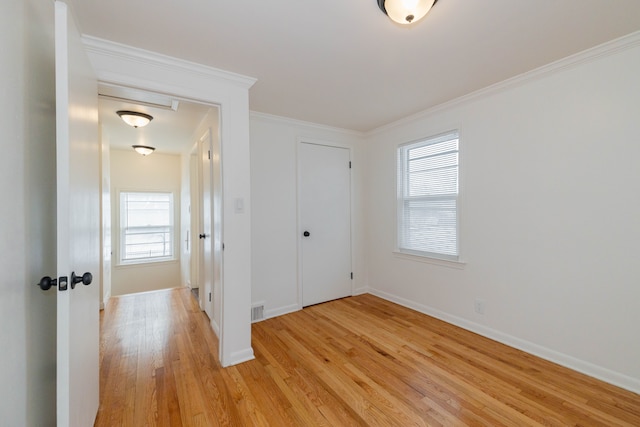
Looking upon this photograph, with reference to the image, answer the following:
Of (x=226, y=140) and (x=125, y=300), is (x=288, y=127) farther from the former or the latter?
(x=125, y=300)

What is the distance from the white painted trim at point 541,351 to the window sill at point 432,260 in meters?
0.54

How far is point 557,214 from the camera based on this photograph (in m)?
2.28

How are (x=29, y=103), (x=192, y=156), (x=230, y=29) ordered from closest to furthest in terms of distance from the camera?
(x=29, y=103), (x=230, y=29), (x=192, y=156)

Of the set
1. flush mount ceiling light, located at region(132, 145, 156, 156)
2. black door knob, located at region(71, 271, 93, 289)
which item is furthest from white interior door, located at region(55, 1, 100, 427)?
flush mount ceiling light, located at region(132, 145, 156, 156)

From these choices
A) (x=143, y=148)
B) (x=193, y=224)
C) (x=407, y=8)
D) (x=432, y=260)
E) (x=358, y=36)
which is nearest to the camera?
(x=407, y=8)

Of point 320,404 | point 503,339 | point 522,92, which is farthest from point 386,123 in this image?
A: point 320,404

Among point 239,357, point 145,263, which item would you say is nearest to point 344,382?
point 239,357

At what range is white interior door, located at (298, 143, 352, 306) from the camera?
12.0 feet

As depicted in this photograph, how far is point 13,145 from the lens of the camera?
1030 millimetres

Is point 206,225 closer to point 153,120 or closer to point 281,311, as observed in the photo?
point 281,311

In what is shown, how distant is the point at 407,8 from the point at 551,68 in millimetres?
1658

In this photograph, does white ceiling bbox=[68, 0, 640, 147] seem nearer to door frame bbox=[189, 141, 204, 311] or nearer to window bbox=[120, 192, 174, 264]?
door frame bbox=[189, 141, 204, 311]

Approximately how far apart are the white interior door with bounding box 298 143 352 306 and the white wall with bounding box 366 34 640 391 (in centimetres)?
135

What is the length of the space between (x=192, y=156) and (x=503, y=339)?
15.2ft
